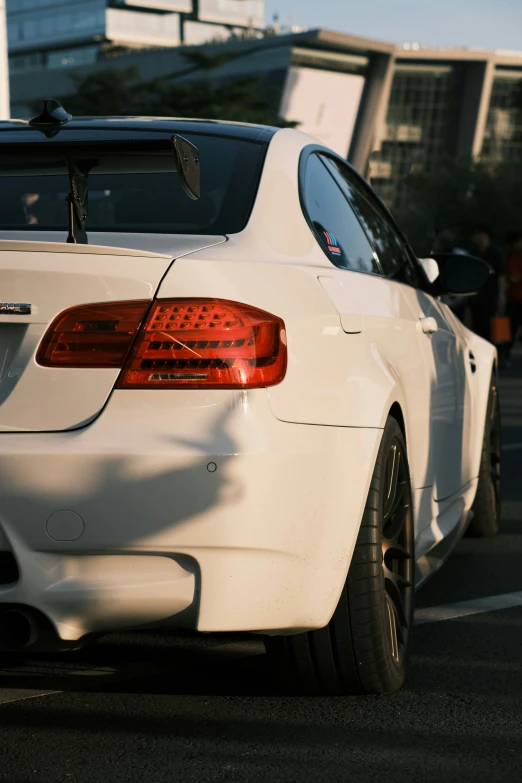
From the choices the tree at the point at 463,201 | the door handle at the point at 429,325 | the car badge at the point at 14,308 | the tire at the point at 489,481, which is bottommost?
the tree at the point at 463,201

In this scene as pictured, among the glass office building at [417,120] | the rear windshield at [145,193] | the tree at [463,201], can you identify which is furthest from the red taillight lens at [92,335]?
the glass office building at [417,120]

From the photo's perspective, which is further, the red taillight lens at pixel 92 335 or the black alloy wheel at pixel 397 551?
the black alloy wheel at pixel 397 551

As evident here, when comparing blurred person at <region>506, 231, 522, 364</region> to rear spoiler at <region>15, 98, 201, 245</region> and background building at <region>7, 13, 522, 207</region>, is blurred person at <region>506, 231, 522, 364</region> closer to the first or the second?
rear spoiler at <region>15, 98, 201, 245</region>

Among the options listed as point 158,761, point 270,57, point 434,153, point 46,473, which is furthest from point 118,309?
point 434,153

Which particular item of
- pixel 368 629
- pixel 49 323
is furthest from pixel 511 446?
pixel 49 323

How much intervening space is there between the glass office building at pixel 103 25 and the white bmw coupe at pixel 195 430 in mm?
126998

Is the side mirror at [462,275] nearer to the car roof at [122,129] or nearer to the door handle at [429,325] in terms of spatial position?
the door handle at [429,325]

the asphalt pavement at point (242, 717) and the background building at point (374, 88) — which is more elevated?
the asphalt pavement at point (242, 717)

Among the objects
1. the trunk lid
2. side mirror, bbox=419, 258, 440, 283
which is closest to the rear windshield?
the trunk lid

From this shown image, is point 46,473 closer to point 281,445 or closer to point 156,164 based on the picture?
point 281,445

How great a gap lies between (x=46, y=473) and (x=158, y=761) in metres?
0.73

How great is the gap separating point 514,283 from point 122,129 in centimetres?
1513

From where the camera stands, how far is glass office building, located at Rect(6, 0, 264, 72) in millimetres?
135750

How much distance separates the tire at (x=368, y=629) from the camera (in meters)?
3.34
